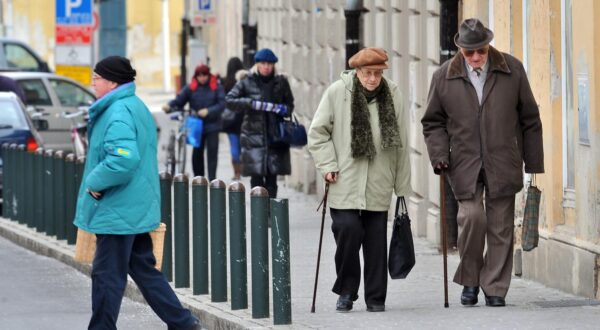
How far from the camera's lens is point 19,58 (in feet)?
129

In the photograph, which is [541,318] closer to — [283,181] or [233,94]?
[233,94]

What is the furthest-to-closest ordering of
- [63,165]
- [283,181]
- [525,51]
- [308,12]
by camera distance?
[283,181] < [308,12] < [63,165] < [525,51]

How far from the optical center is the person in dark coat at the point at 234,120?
2245 cm

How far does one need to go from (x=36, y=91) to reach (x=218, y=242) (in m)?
19.1

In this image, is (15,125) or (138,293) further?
(15,125)

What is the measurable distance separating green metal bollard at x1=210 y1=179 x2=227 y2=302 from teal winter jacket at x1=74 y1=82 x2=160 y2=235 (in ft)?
6.00

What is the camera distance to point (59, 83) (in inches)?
1220

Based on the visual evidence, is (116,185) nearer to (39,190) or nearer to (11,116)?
(39,190)

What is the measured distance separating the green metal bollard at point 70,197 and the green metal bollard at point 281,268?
633 centimetres

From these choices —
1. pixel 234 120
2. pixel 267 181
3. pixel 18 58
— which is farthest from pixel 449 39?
pixel 18 58

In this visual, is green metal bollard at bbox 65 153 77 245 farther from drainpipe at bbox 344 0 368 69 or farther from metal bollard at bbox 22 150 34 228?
drainpipe at bbox 344 0 368 69

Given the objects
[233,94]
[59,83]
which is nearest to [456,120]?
[233,94]

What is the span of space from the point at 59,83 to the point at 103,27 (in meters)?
35.3

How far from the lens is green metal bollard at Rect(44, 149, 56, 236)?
57.7 ft
